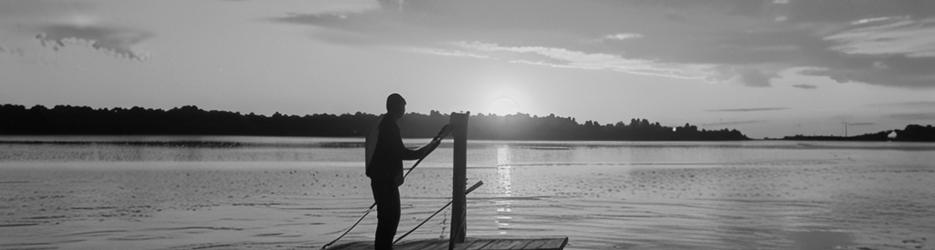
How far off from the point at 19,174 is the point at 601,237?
36.0 metres

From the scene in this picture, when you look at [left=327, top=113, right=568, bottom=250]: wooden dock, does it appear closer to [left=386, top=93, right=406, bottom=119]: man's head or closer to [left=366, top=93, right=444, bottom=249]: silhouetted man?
[left=366, top=93, right=444, bottom=249]: silhouetted man

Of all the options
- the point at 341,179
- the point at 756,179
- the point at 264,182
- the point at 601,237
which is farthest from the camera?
the point at 756,179

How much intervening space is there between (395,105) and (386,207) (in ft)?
4.20

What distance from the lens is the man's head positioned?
11289 millimetres

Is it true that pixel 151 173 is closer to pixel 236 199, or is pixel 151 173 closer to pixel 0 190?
pixel 0 190

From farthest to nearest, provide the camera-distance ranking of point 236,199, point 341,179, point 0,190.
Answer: point 341,179
point 0,190
point 236,199

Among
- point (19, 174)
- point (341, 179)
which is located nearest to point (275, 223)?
point (341, 179)

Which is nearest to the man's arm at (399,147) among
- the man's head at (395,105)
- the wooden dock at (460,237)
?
the man's head at (395,105)

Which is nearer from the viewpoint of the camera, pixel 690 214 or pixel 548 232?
pixel 548 232

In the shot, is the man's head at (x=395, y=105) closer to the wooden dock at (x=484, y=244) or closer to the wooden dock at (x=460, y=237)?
the wooden dock at (x=460, y=237)

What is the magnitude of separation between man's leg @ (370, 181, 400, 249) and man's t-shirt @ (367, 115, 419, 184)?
0.46ft

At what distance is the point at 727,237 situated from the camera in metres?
20.2

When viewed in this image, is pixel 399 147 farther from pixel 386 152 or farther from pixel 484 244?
pixel 484 244

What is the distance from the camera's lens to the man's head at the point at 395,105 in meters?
11.3
